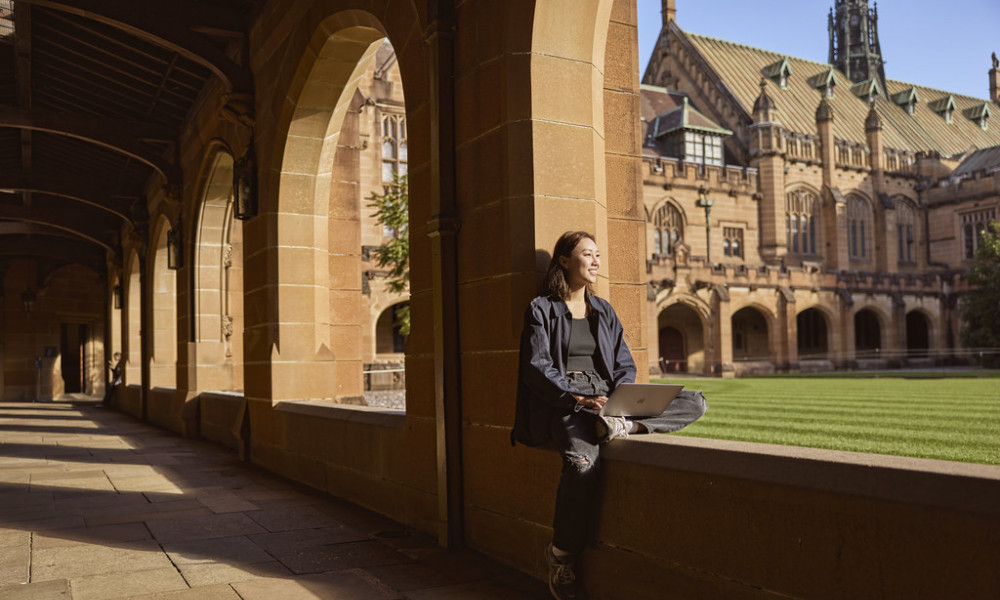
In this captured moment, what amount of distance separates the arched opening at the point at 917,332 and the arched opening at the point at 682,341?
1304 centimetres

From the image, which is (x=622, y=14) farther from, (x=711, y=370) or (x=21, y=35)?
(x=711, y=370)

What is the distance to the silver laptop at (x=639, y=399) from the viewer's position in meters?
3.22

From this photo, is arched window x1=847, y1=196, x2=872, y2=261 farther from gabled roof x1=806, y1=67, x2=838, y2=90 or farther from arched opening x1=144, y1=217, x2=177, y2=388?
arched opening x1=144, y1=217, x2=177, y2=388

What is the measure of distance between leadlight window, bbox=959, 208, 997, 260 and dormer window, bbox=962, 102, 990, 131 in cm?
1401

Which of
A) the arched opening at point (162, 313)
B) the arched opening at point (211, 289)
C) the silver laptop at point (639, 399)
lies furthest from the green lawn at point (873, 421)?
the arched opening at point (162, 313)

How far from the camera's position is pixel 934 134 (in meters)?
55.0

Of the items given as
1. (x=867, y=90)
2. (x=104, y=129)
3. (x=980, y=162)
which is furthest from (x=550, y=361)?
(x=867, y=90)

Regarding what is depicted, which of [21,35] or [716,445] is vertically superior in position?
[21,35]

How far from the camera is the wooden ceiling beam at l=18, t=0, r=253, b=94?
6988 mm

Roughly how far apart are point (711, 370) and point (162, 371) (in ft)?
80.2

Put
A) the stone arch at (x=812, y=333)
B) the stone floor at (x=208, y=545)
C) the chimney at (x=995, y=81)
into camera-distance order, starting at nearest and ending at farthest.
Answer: the stone floor at (x=208, y=545), the stone arch at (x=812, y=333), the chimney at (x=995, y=81)

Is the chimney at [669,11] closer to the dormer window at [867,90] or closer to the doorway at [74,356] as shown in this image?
the dormer window at [867,90]

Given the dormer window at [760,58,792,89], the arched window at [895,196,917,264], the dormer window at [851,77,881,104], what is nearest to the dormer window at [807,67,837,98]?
the dormer window at [760,58,792,89]

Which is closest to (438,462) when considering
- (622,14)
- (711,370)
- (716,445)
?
(716,445)
